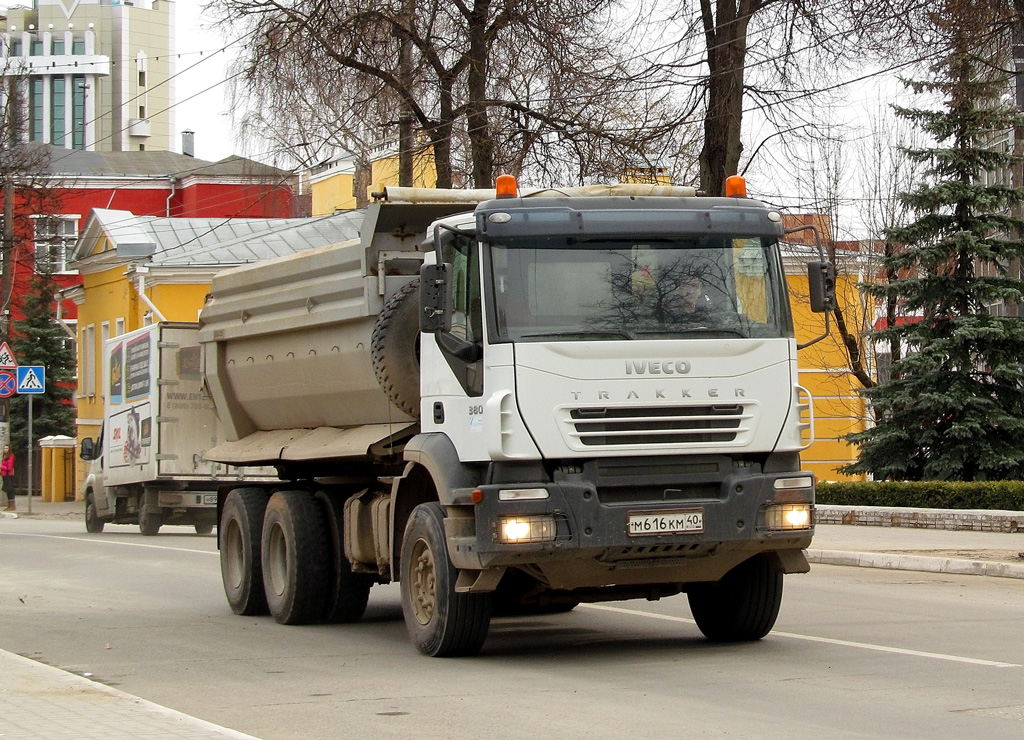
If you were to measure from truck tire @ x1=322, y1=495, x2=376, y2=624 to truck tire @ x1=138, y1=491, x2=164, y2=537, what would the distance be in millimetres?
12171

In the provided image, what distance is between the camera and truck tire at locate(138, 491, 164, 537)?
79.6 ft

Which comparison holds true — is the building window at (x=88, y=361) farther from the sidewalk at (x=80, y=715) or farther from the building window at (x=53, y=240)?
the sidewalk at (x=80, y=715)

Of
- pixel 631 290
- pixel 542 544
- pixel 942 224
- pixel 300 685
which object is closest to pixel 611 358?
pixel 631 290

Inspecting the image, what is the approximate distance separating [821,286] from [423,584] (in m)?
3.27

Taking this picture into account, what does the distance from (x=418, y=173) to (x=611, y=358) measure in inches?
787

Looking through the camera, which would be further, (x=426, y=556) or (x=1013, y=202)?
(x=1013, y=202)

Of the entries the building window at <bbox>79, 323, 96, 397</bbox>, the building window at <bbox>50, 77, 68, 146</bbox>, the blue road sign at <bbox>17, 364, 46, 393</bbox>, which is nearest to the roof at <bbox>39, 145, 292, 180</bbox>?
the building window at <bbox>79, 323, 96, 397</bbox>

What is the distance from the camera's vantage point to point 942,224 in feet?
90.5

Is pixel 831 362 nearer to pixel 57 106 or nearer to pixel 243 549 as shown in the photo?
pixel 243 549

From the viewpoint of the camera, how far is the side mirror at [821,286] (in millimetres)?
10086

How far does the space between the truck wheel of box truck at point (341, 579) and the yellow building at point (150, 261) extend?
98.6ft

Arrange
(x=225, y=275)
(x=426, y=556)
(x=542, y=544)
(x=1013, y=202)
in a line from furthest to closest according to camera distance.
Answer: (x=1013, y=202), (x=225, y=275), (x=426, y=556), (x=542, y=544)

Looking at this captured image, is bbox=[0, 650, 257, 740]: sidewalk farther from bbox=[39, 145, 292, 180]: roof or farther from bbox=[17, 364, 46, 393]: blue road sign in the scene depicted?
bbox=[39, 145, 292, 180]: roof

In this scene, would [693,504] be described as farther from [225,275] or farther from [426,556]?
[225,275]
